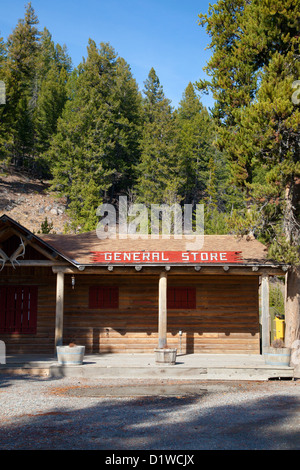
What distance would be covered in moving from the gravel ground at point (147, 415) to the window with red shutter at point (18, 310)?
4.72 meters

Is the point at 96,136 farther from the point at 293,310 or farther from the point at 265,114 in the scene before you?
the point at 293,310

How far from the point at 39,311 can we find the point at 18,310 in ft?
Result: 2.48

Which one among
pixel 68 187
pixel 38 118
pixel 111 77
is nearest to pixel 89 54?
pixel 111 77

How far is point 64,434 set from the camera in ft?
23.8

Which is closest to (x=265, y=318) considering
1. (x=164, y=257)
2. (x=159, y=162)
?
(x=164, y=257)

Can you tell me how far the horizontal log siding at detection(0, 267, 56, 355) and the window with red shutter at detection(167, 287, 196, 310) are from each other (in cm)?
434

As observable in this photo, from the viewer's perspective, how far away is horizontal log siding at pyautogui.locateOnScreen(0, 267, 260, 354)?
17422 millimetres

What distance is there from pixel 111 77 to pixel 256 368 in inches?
1846

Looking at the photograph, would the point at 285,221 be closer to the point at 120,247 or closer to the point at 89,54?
the point at 120,247

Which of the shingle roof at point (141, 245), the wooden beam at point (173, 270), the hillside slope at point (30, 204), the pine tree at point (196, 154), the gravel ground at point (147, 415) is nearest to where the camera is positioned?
the gravel ground at point (147, 415)

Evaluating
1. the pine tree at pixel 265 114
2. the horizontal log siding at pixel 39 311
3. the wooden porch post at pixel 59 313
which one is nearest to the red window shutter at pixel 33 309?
the horizontal log siding at pixel 39 311

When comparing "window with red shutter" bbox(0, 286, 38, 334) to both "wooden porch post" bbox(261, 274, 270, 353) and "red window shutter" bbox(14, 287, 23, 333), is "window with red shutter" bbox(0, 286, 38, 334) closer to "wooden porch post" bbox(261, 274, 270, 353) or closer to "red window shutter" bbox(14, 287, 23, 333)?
"red window shutter" bbox(14, 287, 23, 333)

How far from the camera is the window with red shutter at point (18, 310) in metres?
17.2

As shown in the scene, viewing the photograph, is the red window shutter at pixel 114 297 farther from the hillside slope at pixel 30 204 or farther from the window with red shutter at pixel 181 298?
the hillside slope at pixel 30 204
